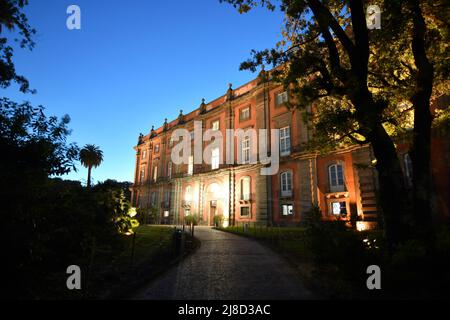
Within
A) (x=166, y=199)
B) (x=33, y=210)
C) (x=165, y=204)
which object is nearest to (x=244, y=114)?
(x=166, y=199)

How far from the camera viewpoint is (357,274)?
4906 millimetres

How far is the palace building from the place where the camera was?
17.6 m

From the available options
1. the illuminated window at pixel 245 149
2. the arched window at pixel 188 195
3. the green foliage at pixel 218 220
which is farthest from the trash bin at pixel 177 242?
the arched window at pixel 188 195

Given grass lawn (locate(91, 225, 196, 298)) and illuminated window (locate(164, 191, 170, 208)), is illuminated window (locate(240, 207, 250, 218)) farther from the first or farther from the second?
grass lawn (locate(91, 225, 196, 298))

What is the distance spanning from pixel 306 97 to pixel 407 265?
5059mm

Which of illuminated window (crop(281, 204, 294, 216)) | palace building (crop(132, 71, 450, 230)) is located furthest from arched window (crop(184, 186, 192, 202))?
illuminated window (crop(281, 204, 294, 216))

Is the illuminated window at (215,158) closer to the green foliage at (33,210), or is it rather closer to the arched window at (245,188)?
the arched window at (245,188)

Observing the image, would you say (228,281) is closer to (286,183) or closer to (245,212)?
(286,183)

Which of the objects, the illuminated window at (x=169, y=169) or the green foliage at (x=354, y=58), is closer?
the green foliage at (x=354, y=58)

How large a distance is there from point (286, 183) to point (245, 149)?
6627mm

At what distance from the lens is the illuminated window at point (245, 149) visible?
88.4 feet

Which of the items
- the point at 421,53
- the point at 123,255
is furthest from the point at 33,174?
the point at 421,53

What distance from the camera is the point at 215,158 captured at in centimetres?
3091

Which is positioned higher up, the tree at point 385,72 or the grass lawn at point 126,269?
the tree at point 385,72
